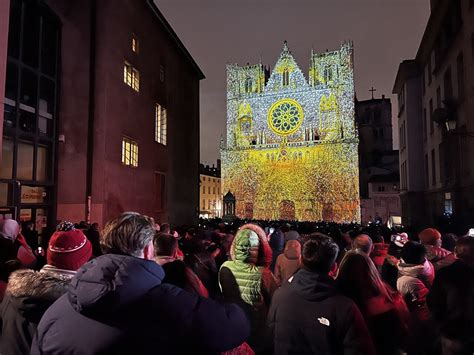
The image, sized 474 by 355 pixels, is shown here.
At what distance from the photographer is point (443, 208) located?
17828 millimetres

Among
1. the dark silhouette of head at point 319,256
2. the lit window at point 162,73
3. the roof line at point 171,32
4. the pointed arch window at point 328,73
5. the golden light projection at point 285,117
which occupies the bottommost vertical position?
the dark silhouette of head at point 319,256

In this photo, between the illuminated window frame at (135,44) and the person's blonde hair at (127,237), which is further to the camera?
the illuminated window frame at (135,44)

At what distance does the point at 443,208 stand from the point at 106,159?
642 inches

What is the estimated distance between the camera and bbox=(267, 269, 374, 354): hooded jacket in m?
2.36

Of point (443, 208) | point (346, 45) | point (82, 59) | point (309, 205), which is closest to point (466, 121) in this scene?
point (443, 208)

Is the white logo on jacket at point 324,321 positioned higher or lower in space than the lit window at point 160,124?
lower

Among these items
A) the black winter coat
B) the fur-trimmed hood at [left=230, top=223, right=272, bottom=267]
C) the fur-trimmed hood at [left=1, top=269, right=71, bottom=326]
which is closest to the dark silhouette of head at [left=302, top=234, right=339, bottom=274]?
the black winter coat

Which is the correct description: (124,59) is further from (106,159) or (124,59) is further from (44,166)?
(44,166)

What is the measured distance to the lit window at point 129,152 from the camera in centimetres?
1498

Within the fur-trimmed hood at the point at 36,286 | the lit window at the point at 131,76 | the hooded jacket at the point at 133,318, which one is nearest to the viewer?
the hooded jacket at the point at 133,318

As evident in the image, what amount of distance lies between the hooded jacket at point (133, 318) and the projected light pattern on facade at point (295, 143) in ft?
149

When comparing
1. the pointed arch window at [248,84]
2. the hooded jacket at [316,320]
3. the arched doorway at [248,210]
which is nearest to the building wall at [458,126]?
the hooded jacket at [316,320]

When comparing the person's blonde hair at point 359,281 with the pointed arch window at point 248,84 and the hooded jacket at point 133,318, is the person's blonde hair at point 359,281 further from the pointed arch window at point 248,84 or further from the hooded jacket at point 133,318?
the pointed arch window at point 248,84

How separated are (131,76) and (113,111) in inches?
109
